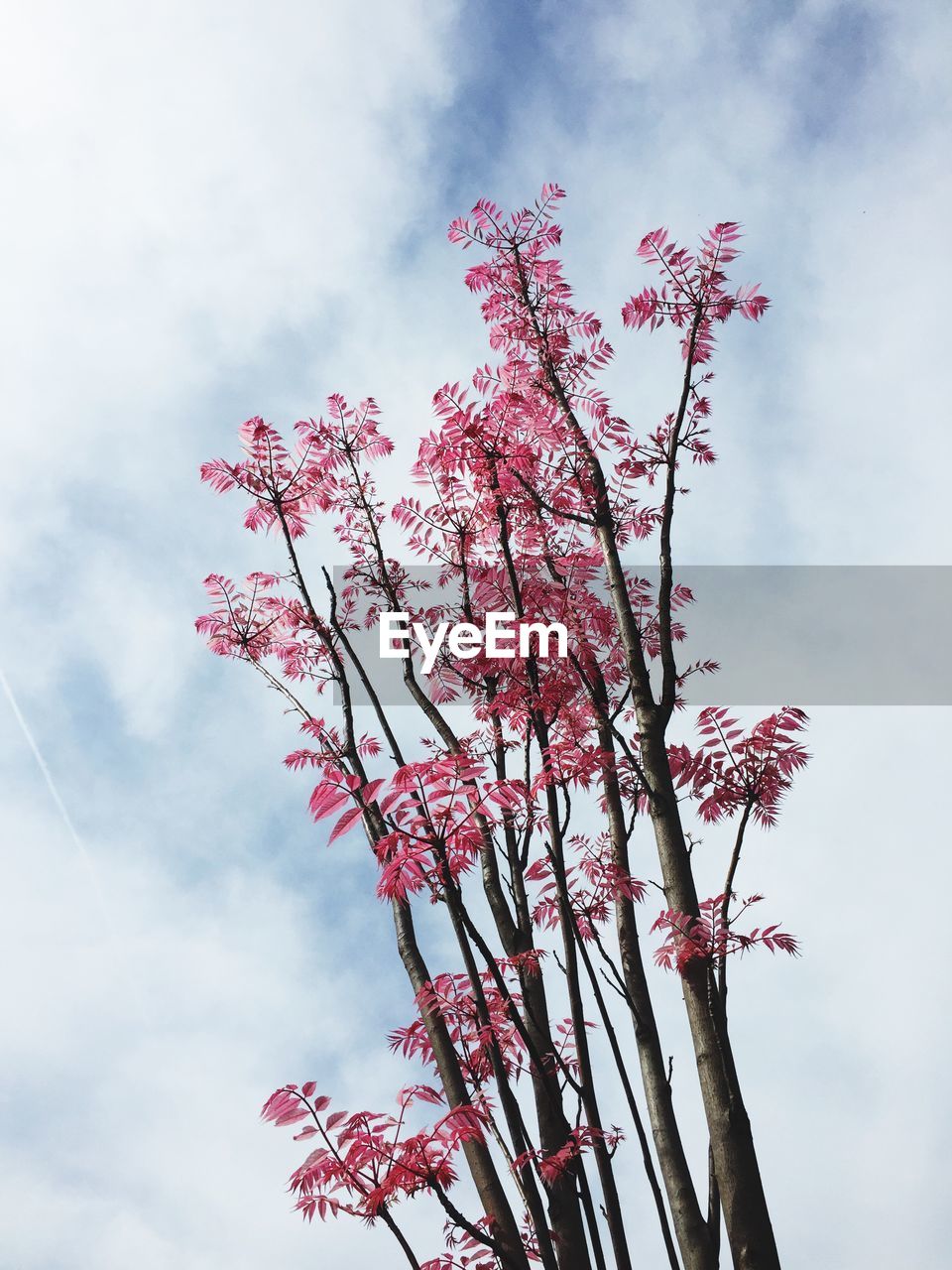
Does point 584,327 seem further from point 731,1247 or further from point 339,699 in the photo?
point 731,1247

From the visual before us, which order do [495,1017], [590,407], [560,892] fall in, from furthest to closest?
[590,407] < [495,1017] < [560,892]

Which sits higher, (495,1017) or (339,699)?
(339,699)

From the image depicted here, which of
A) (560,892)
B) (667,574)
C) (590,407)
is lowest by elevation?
(560,892)

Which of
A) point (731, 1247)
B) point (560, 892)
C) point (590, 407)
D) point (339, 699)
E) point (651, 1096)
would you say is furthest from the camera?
point (590, 407)

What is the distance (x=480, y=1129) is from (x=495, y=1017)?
0.65 m

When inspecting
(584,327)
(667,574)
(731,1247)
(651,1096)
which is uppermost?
(584,327)

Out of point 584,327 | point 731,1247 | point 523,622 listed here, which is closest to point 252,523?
point 523,622

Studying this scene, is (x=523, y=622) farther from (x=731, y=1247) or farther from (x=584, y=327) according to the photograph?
(x=731, y=1247)

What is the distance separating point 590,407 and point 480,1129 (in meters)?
3.63

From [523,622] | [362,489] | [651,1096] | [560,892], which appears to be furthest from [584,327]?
[651,1096]

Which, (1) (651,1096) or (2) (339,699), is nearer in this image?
(1) (651,1096)

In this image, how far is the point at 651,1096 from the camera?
3723 millimetres

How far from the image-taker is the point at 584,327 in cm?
514

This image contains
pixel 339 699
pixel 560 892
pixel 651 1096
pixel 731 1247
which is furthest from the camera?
pixel 339 699
